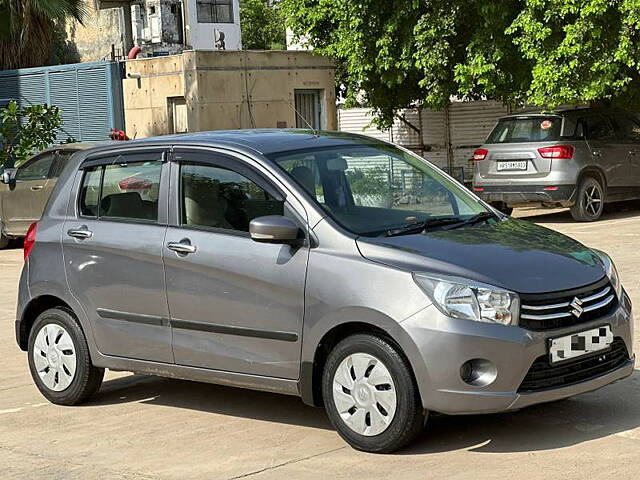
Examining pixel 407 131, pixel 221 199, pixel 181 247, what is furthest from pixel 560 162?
pixel 181 247

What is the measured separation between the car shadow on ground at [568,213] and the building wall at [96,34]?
82.9 feet

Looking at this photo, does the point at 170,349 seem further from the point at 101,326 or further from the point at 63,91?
the point at 63,91

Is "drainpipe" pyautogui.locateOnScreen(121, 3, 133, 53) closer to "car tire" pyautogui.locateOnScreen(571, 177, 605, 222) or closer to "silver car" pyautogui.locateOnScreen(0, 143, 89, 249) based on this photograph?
"silver car" pyautogui.locateOnScreen(0, 143, 89, 249)

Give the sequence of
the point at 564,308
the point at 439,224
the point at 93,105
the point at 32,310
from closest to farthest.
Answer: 1. the point at 564,308
2. the point at 439,224
3. the point at 32,310
4. the point at 93,105

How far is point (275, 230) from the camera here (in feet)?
21.6

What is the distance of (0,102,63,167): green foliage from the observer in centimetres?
2312

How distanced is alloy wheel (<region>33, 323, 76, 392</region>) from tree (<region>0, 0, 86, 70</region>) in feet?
74.6

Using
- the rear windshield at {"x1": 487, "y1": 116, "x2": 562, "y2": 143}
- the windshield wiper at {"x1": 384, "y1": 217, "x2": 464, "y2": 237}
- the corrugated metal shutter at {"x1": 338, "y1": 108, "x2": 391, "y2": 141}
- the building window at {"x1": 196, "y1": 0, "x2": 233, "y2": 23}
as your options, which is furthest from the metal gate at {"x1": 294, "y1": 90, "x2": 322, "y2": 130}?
the building window at {"x1": 196, "y1": 0, "x2": 233, "y2": 23}

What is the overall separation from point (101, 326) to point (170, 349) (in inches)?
24.4

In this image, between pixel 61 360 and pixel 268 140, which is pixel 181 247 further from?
pixel 61 360

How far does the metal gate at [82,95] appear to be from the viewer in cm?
2592

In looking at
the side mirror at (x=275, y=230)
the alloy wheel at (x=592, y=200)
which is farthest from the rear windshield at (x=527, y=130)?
the side mirror at (x=275, y=230)

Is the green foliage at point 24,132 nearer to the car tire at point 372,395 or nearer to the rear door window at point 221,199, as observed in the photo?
the rear door window at point 221,199

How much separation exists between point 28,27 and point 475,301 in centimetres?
2614
